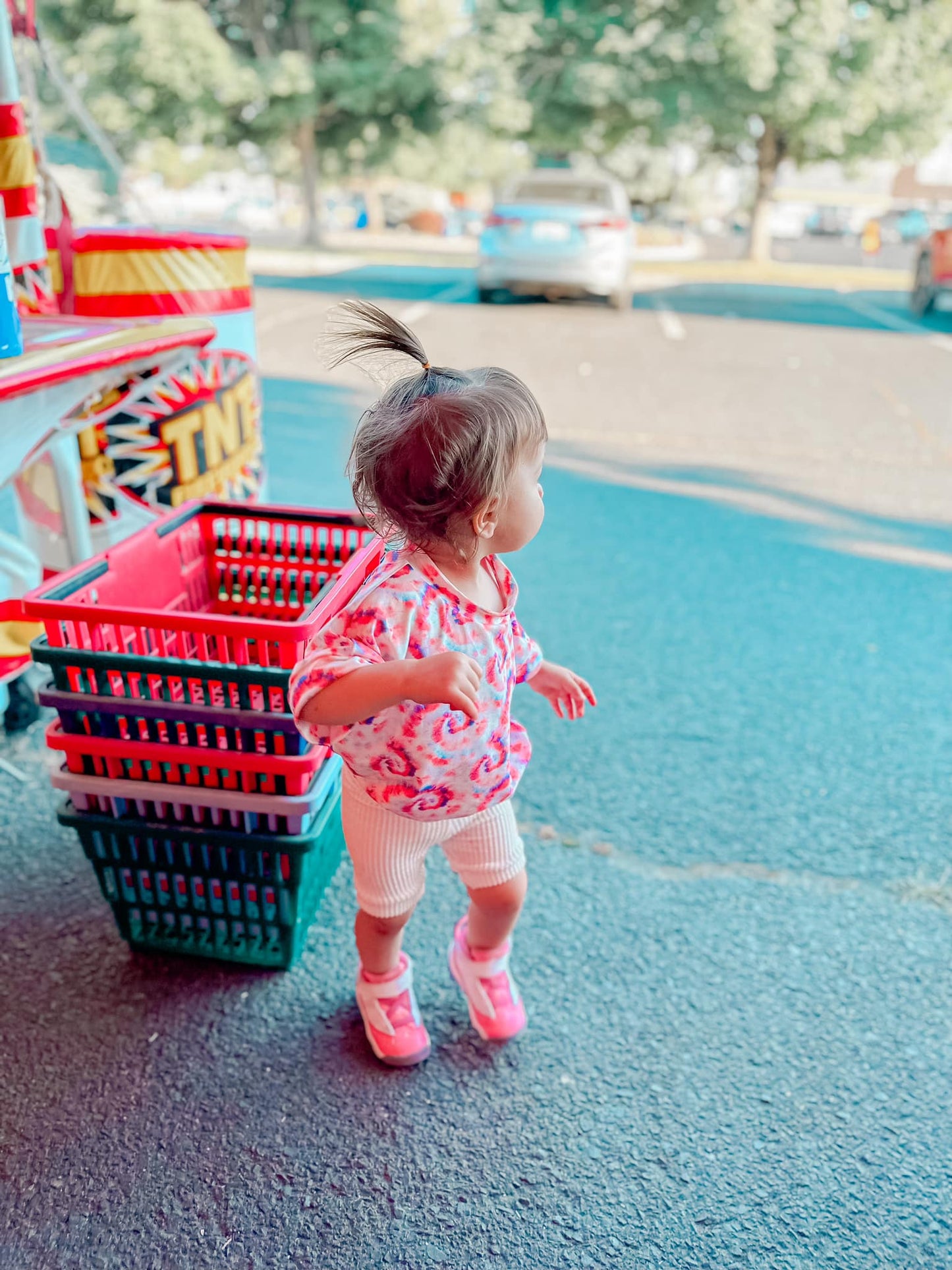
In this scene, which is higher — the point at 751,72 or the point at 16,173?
the point at 751,72

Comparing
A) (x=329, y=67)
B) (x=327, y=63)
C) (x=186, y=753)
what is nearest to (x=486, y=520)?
(x=186, y=753)

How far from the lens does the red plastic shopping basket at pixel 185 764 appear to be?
5.57 feet

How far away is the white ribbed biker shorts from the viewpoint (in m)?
1.67

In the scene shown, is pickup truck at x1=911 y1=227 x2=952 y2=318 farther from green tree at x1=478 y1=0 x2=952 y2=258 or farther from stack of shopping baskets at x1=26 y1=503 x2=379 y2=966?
stack of shopping baskets at x1=26 y1=503 x2=379 y2=966

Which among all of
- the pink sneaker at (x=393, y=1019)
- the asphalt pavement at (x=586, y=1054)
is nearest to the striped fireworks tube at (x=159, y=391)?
the asphalt pavement at (x=586, y=1054)

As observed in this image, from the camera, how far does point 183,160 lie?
87.1 ft

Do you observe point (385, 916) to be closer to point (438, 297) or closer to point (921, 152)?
point (438, 297)

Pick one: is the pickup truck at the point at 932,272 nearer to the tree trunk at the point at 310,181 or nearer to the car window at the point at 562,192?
the car window at the point at 562,192

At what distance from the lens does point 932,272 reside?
1180 cm

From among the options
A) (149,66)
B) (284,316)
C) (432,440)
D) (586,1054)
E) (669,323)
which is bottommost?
(669,323)

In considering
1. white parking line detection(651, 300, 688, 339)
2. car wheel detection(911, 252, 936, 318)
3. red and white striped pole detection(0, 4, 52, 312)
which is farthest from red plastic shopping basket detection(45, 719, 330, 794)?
car wheel detection(911, 252, 936, 318)

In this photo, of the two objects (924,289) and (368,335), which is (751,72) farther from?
(368,335)

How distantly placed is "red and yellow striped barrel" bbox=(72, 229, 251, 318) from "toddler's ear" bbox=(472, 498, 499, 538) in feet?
5.77

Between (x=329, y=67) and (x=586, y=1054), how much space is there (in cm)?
2318
